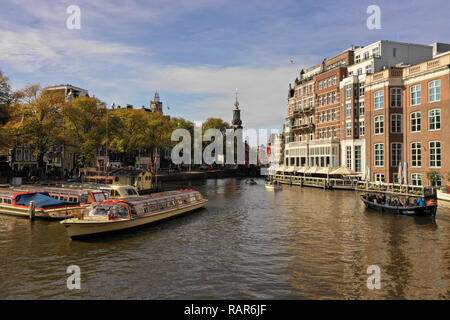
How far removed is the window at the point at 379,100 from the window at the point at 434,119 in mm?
8677

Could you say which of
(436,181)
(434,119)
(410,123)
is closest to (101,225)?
(436,181)

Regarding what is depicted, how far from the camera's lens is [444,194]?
141 ft

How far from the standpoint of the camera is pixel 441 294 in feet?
49.2

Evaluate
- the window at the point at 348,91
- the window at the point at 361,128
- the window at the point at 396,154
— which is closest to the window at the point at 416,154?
the window at the point at 396,154

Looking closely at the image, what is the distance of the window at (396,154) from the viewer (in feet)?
182

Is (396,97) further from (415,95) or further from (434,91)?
(434,91)

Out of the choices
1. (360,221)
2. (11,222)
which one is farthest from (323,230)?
(11,222)

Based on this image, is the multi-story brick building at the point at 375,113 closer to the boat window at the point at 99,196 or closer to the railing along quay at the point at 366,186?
the railing along quay at the point at 366,186

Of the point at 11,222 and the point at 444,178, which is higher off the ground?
the point at 444,178

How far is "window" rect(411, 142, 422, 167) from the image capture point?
51669 mm

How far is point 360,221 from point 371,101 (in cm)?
3541
